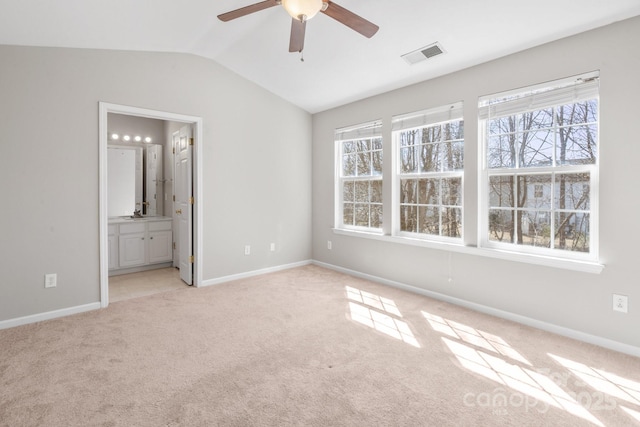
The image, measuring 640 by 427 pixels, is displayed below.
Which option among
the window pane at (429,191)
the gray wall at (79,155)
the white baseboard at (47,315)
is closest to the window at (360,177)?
the window pane at (429,191)

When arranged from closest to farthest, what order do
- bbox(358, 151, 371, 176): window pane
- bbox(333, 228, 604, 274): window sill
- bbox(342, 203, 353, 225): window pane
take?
bbox(333, 228, 604, 274): window sill < bbox(358, 151, 371, 176): window pane < bbox(342, 203, 353, 225): window pane

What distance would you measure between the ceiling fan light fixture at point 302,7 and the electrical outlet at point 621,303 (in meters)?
3.02

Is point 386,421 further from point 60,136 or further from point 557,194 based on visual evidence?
point 60,136

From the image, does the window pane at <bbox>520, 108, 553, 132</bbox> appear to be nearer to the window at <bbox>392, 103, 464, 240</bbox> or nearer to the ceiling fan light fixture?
the window at <bbox>392, 103, 464, 240</bbox>

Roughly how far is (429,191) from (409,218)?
0.42 meters

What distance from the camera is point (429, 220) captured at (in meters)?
3.71

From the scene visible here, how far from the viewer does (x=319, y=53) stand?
11.3ft

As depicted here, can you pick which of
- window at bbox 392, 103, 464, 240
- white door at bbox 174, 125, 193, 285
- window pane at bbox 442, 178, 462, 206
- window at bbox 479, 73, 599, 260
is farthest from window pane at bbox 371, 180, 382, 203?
white door at bbox 174, 125, 193, 285

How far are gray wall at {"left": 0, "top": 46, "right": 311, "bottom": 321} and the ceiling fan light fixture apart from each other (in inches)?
92.5

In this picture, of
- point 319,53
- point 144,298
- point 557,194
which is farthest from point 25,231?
point 557,194

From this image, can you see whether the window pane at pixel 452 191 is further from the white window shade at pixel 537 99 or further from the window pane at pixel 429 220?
the white window shade at pixel 537 99

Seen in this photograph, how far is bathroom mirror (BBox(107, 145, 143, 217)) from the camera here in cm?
496

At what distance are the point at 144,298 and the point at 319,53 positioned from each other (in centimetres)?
336

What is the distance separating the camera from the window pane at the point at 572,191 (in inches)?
104
